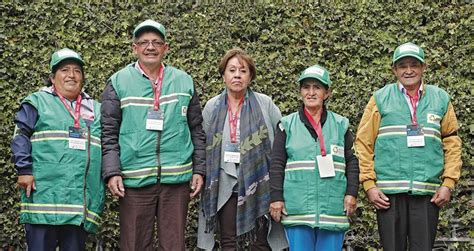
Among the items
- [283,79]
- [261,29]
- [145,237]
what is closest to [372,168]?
[145,237]

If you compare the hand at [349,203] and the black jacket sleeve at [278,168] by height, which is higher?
the black jacket sleeve at [278,168]

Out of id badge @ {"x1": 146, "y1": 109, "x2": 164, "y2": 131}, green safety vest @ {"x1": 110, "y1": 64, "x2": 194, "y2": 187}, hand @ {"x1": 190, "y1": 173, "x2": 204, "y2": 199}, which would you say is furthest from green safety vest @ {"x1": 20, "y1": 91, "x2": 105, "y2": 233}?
hand @ {"x1": 190, "y1": 173, "x2": 204, "y2": 199}

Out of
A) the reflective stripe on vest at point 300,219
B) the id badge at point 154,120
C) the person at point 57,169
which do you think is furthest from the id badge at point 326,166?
the person at point 57,169

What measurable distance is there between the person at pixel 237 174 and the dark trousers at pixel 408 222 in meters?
0.77

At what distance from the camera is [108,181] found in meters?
4.66

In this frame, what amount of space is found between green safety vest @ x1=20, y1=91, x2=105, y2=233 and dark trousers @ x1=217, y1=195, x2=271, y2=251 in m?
0.91

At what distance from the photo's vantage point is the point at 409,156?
4.64m

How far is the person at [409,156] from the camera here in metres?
4.62

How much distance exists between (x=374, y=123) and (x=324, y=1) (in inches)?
103

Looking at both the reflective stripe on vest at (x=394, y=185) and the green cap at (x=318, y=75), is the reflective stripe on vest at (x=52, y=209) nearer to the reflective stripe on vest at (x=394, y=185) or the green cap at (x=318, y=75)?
the green cap at (x=318, y=75)

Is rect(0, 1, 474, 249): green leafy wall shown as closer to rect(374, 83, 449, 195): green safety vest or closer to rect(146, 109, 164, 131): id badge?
rect(374, 83, 449, 195): green safety vest

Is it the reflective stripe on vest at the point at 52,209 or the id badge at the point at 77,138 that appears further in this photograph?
the id badge at the point at 77,138

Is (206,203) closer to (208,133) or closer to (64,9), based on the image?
(208,133)

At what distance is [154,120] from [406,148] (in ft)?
5.83
